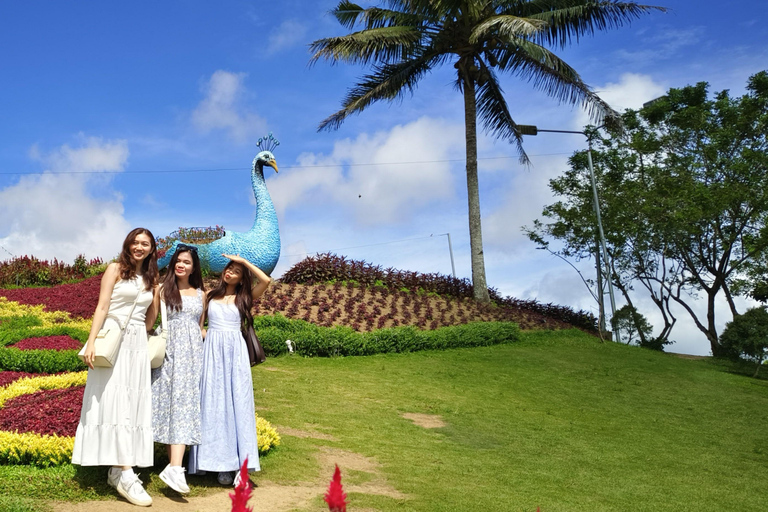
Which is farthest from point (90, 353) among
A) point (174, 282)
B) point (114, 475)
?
point (114, 475)

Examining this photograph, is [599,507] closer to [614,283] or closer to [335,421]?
[335,421]

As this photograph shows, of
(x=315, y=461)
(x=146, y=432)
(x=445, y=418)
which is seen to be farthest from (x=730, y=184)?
(x=146, y=432)

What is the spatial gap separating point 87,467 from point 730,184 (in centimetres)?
1838

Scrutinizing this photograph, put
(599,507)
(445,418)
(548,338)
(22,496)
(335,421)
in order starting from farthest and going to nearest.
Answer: (548,338)
(445,418)
(335,421)
(599,507)
(22,496)

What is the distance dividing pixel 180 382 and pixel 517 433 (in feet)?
15.3

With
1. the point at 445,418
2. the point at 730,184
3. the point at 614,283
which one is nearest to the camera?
the point at 445,418

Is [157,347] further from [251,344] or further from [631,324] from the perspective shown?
[631,324]

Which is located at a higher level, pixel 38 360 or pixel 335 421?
pixel 38 360

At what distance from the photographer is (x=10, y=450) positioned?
5.00 meters

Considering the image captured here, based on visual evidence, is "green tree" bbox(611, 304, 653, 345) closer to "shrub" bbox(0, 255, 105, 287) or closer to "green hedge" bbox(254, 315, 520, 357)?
"green hedge" bbox(254, 315, 520, 357)

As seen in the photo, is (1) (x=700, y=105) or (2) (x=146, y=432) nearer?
(2) (x=146, y=432)

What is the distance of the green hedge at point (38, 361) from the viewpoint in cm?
865

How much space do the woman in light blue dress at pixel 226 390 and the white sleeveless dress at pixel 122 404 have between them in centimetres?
43

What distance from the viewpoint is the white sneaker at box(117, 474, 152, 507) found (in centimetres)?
443
